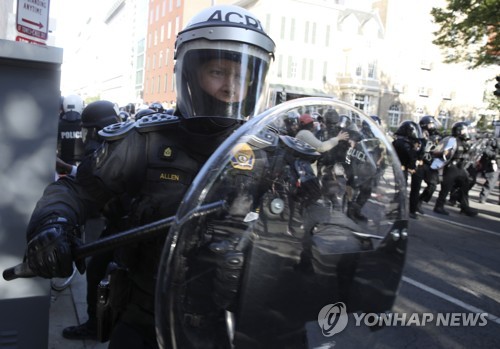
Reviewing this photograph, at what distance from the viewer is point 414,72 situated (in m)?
45.7

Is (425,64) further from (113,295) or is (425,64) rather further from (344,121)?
(113,295)

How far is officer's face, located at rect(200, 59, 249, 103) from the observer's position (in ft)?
5.96

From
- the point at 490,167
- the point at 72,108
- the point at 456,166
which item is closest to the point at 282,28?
the point at 490,167

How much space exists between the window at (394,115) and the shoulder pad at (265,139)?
1833 inches

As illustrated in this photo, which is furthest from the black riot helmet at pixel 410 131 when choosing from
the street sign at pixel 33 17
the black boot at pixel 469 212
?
the street sign at pixel 33 17

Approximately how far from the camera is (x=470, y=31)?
14086 millimetres

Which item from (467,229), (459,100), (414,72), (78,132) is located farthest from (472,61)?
(459,100)

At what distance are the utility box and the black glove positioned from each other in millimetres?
1314

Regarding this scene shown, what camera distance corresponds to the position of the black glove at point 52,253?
1338 mm

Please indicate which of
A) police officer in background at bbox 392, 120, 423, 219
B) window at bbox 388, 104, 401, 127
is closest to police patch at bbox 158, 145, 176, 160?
police officer in background at bbox 392, 120, 423, 219

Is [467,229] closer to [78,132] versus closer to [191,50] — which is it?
[78,132]

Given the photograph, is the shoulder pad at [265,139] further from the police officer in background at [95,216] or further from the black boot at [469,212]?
the black boot at [469,212]

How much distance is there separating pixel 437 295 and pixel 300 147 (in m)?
3.97

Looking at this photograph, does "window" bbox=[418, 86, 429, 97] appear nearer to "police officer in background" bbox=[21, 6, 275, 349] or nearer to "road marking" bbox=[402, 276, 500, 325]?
"road marking" bbox=[402, 276, 500, 325]
